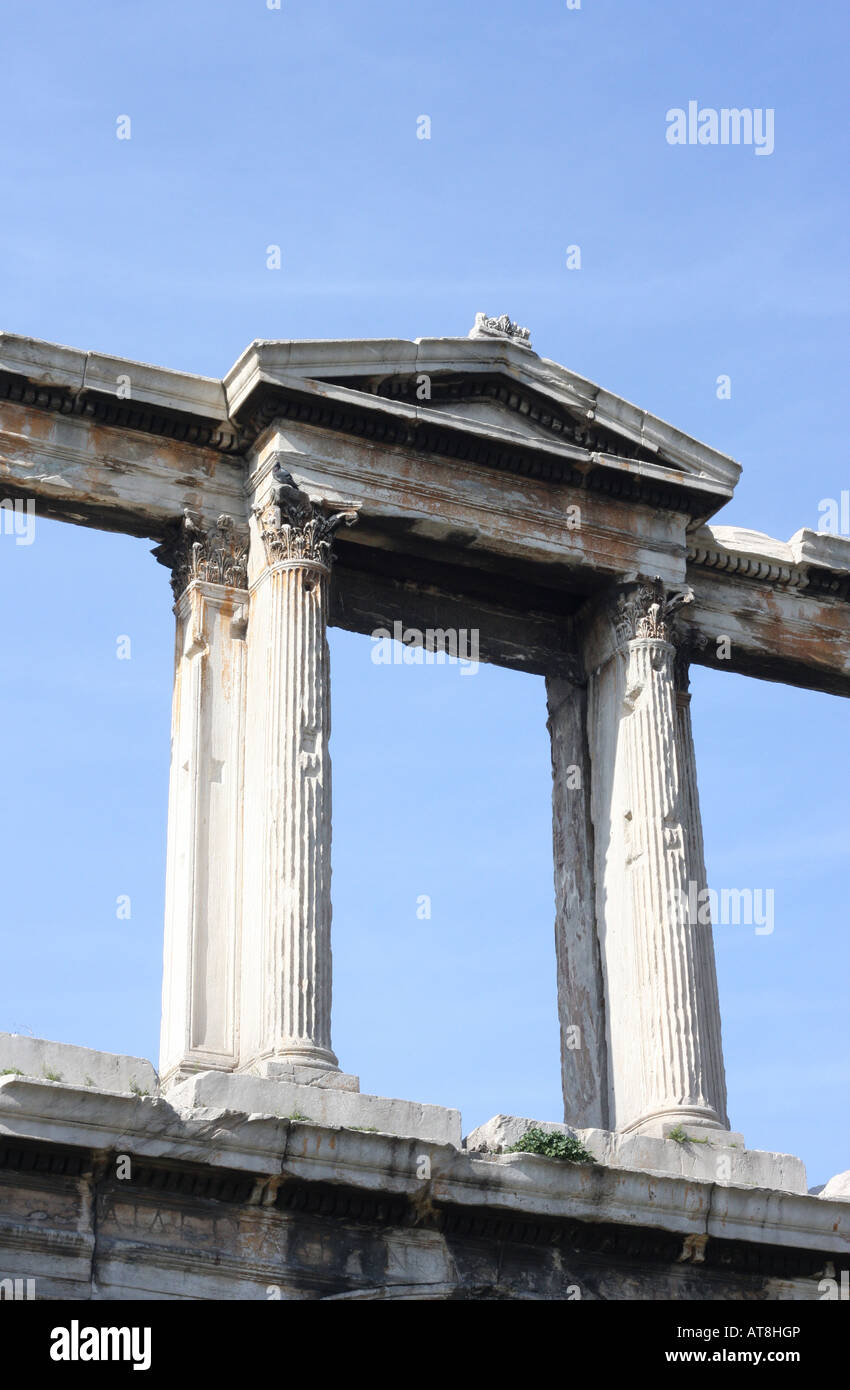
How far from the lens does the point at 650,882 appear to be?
20719 millimetres

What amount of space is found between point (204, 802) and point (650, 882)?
3660 millimetres

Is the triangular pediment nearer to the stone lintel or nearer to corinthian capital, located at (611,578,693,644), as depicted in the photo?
corinthian capital, located at (611,578,693,644)

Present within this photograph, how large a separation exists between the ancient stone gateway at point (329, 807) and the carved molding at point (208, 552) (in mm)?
30

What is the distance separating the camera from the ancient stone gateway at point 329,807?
57.8 ft

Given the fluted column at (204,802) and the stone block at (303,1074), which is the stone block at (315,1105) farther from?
the fluted column at (204,802)

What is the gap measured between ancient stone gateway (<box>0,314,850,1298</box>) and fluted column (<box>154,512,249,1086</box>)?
3 centimetres

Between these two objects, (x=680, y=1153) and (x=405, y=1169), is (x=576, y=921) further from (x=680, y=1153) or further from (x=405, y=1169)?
(x=405, y=1169)

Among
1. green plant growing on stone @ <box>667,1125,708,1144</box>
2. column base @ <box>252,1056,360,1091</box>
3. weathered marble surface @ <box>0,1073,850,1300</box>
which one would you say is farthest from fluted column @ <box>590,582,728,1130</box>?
column base @ <box>252,1056,360,1091</box>

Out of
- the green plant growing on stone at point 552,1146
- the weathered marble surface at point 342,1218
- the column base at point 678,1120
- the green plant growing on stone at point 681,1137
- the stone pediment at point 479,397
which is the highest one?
the stone pediment at point 479,397

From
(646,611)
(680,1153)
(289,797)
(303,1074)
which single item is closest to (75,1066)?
(303,1074)

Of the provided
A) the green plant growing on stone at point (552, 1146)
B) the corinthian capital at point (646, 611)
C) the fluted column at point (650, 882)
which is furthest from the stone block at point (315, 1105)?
the corinthian capital at point (646, 611)

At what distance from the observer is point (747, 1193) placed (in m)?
19.1

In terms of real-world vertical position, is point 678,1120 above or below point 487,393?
below
